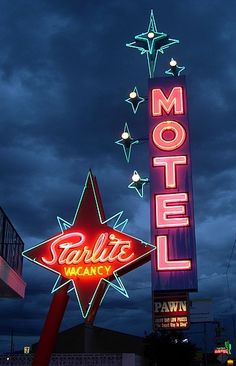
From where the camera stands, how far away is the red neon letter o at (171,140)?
26016 millimetres

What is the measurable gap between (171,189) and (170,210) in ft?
3.02

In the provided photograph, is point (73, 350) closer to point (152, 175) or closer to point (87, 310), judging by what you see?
point (152, 175)

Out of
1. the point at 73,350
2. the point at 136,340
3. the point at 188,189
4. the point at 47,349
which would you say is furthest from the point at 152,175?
the point at 136,340

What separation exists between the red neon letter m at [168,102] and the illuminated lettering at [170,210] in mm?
4277

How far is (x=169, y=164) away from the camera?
2578cm

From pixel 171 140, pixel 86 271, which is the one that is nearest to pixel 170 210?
pixel 171 140

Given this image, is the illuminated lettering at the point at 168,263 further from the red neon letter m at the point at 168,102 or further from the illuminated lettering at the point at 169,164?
the red neon letter m at the point at 168,102

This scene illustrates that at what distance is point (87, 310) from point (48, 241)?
273 cm

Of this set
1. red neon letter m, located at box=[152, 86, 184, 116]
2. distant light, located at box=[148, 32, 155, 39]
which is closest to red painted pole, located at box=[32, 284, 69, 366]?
red neon letter m, located at box=[152, 86, 184, 116]

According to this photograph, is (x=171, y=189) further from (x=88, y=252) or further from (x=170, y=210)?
(x=88, y=252)

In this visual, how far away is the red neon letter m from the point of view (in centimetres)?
2716

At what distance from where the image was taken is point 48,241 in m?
20.5

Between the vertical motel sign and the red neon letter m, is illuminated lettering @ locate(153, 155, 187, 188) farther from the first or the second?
the red neon letter m

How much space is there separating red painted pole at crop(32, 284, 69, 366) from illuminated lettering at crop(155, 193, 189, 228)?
6.40 metres
